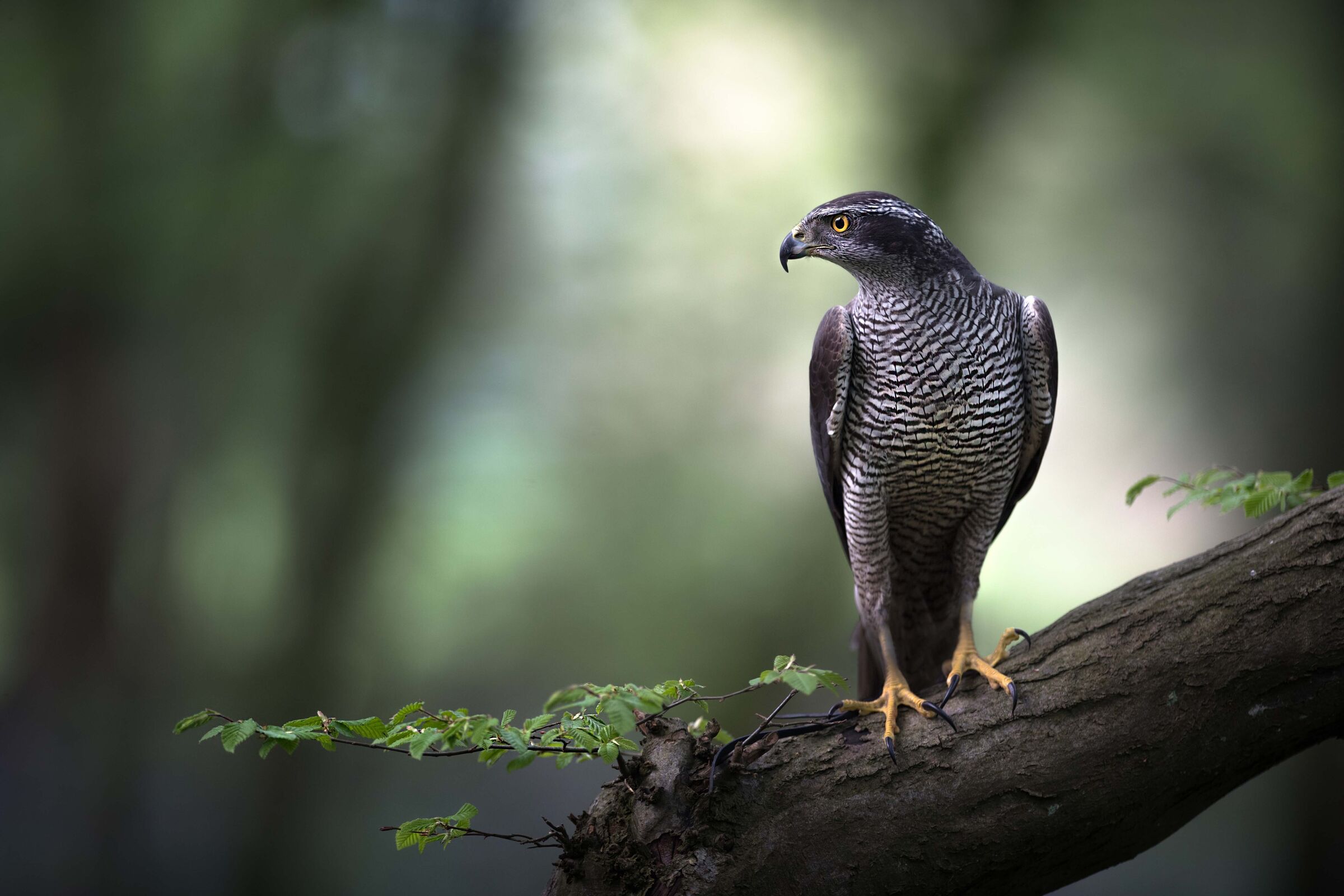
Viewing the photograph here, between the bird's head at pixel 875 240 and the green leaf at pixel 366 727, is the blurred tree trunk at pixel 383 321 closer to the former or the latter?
the bird's head at pixel 875 240

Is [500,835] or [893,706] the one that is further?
[893,706]

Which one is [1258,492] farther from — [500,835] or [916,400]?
[500,835]

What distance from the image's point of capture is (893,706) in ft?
6.52

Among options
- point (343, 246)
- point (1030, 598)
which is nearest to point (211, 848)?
point (343, 246)

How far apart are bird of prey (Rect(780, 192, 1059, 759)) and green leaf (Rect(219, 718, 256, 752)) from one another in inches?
51.5

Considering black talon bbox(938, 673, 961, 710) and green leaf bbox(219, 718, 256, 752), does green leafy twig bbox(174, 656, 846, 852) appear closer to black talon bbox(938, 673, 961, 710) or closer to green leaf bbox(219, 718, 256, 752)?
green leaf bbox(219, 718, 256, 752)

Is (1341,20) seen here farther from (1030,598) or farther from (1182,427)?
(1030,598)

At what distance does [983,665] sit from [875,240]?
1107 mm

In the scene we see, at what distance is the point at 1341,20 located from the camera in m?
3.92

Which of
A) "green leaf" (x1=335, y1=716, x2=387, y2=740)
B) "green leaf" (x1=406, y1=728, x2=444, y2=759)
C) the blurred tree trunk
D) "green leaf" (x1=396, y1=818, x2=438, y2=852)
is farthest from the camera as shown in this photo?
the blurred tree trunk

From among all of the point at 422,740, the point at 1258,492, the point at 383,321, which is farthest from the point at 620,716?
the point at 383,321

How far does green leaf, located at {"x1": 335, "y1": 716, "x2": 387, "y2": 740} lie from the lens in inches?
57.7

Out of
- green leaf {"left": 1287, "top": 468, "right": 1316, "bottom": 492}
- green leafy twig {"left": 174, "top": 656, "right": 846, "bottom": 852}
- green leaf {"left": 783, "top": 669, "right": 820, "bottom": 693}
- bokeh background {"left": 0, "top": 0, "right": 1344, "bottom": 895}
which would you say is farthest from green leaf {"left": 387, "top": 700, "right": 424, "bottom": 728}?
bokeh background {"left": 0, "top": 0, "right": 1344, "bottom": 895}

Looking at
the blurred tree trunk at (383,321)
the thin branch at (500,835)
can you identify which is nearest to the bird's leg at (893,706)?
the thin branch at (500,835)
